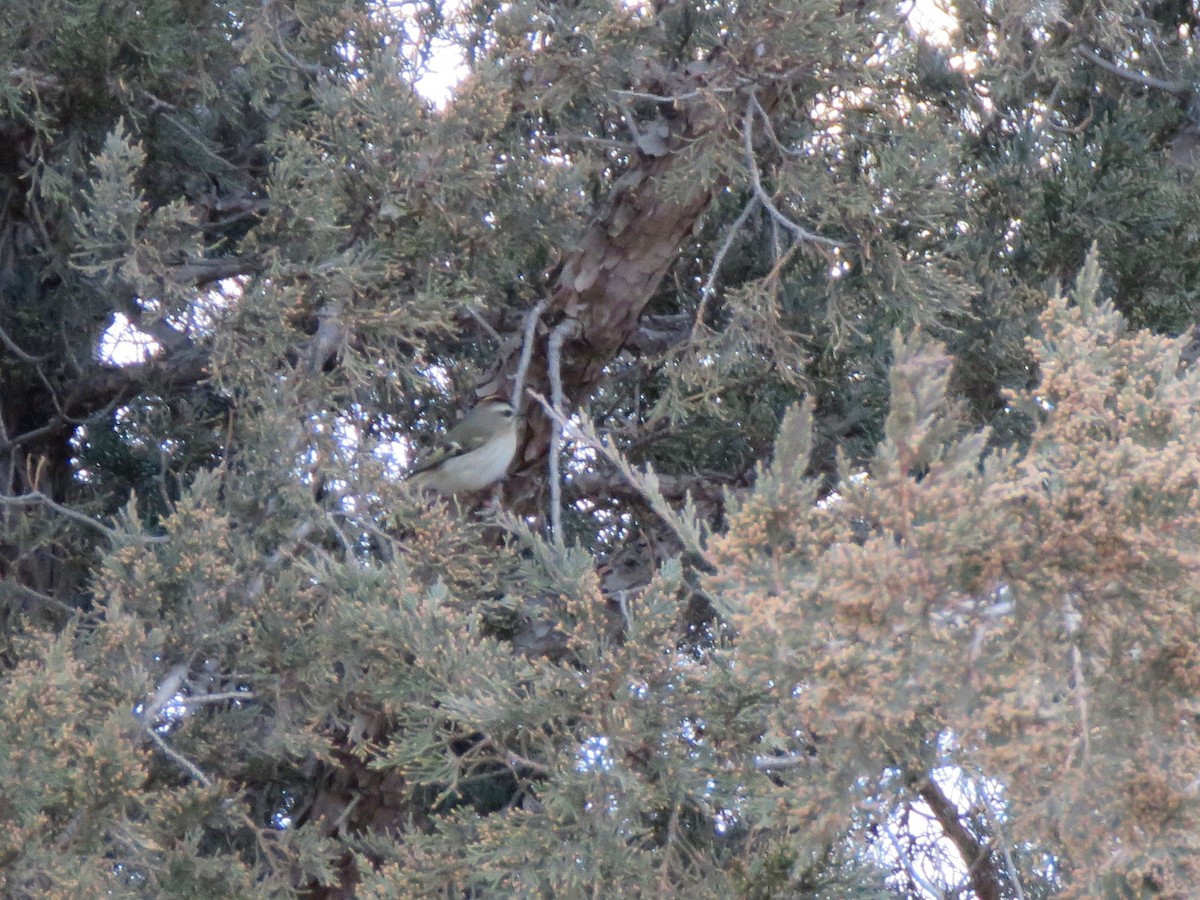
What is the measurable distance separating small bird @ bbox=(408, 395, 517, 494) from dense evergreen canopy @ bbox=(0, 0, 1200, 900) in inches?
4.1

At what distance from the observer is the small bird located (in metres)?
5.11

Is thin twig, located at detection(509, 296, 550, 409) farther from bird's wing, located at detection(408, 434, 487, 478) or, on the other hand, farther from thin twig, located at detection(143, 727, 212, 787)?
thin twig, located at detection(143, 727, 212, 787)

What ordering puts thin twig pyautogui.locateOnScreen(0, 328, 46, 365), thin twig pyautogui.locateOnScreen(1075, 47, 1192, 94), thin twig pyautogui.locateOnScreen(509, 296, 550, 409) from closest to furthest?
thin twig pyautogui.locateOnScreen(509, 296, 550, 409)
thin twig pyautogui.locateOnScreen(1075, 47, 1192, 94)
thin twig pyautogui.locateOnScreen(0, 328, 46, 365)

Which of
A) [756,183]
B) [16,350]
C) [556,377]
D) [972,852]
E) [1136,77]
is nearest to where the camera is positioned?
[972,852]

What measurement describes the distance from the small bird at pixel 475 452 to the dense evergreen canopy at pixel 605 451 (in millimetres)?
104

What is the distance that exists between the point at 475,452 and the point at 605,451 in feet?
7.73

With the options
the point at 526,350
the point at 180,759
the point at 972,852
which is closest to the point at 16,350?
the point at 526,350

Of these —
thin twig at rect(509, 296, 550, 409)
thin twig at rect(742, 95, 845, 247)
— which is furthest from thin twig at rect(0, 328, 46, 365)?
thin twig at rect(742, 95, 845, 247)

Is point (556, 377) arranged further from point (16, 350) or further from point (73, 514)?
point (16, 350)

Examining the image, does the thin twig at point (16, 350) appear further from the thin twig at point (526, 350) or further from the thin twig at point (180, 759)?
the thin twig at point (180, 759)

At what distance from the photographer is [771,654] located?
2314 millimetres

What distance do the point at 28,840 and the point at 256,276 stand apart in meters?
2.01

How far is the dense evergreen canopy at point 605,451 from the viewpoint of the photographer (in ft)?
7.23

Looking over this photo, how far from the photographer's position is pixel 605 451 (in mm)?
3055
